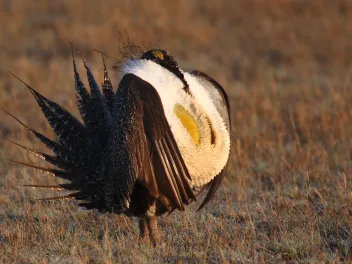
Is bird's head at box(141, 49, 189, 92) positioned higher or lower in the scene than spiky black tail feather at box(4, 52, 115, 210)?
higher

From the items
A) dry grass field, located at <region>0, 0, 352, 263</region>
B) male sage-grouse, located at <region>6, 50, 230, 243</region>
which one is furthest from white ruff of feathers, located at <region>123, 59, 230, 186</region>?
dry grass field, located at <region>0, 0, 352, 263</region>

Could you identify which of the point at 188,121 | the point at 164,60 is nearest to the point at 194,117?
the point at 188,121

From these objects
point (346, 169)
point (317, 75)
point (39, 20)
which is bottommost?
point (346, 169)

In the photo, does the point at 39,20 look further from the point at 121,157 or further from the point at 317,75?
the point at 121,157

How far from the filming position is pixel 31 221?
3.93 meters

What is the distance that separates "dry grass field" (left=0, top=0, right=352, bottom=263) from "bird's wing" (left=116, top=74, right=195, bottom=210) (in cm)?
37

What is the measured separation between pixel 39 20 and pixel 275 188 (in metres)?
7.42

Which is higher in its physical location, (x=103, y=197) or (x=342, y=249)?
(x=103, y=197)

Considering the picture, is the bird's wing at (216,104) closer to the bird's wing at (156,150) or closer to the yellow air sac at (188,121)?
the yellow air sac at (188,121)

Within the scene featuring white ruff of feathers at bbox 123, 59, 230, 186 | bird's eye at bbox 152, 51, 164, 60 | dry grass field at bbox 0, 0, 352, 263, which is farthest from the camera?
dry grass field at bbox 0, 0, 352, 263

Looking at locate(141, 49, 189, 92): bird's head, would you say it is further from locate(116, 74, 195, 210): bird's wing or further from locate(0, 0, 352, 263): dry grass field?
locate(0, 0, 352, 263): dry grass field

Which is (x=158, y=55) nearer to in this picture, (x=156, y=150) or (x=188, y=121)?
(x=188, y=121)

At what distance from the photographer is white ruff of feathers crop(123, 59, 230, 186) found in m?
3.14

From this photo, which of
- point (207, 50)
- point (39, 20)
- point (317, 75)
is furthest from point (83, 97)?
point (39, 20)
